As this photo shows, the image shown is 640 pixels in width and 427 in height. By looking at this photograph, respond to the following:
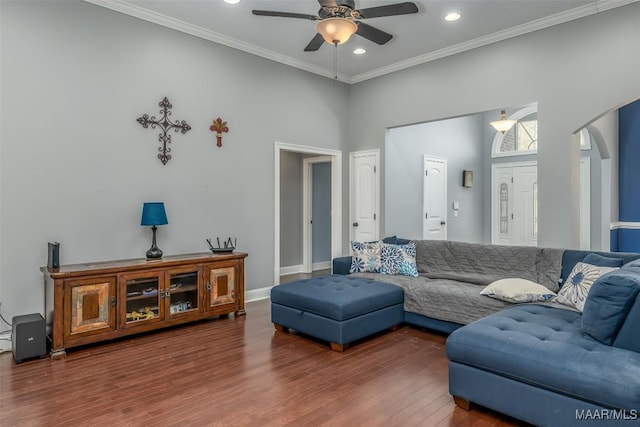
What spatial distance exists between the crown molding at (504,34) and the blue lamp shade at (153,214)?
12.6 feet

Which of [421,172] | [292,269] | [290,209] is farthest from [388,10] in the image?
[292,269]

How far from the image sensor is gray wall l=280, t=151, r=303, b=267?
284 inches

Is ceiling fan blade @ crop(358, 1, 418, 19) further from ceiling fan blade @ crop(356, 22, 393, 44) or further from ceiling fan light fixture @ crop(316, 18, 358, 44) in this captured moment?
ceiling fan blade @ crop(356, 22, 393, 44)

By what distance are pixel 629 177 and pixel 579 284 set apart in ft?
14.9

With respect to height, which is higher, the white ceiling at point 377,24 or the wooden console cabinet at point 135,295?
the white ceiling at point 377,24

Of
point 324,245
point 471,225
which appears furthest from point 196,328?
point 471,225

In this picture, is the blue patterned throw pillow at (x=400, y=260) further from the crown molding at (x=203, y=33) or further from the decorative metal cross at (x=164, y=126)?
the crown molding at (x=203, y=33)

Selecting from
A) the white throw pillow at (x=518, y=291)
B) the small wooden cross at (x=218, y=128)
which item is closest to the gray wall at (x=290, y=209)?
the small wooden cross at (x=218, y=128)

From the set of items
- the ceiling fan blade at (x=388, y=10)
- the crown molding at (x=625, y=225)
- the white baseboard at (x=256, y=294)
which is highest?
the ceiling fan blade at (x=388, y=10)

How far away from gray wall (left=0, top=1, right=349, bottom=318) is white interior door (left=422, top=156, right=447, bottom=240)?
2784 mm

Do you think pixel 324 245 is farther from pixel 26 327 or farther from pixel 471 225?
pixel 26 327

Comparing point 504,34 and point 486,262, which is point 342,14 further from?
point 486,262

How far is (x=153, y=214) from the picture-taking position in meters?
4.07

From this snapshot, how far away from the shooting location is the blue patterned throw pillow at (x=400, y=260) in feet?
15.3
